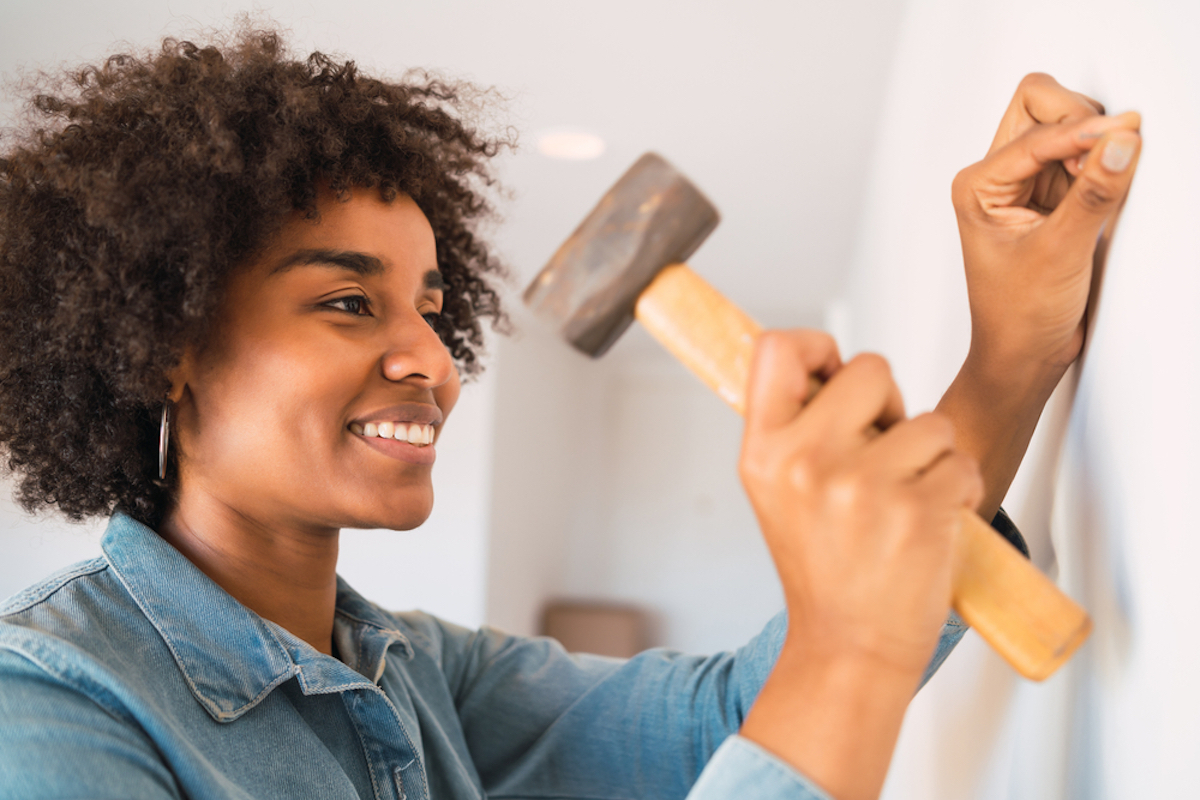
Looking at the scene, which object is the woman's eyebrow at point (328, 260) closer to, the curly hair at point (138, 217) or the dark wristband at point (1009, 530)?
the curly hair at point (138, 217)

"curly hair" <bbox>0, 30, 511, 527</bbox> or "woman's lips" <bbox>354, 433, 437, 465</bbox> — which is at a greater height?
"curly hair" <bbox>0, 30, 511, 527</bbox>

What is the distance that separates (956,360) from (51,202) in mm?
1007

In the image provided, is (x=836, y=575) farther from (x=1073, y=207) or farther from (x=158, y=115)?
(x=158, y=115)

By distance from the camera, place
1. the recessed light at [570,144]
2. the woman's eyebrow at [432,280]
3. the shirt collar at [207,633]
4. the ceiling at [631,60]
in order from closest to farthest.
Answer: the shirt collar at [207,633] < the woman's eyebrow at [432,280] < the ceiling at [631,60] < the recessed light at [570,144]

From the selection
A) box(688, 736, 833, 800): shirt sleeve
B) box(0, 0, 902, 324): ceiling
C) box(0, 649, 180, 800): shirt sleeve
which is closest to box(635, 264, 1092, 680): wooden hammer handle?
box(688, 736, 833, 800): shirt sleeve

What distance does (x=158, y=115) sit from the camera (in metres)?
0.87

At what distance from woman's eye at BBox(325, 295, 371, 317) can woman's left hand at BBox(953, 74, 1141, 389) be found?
23.2 inches

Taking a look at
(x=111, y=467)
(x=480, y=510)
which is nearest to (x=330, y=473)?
(x=111, y=467)

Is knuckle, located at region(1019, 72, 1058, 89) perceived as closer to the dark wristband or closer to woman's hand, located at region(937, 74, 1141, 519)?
woman's hand, located at region(937, 74, 1141, 519)

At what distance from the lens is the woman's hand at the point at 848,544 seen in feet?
1.24

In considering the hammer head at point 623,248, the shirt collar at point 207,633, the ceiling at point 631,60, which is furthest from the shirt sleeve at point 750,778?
the ceiling at point 631,60

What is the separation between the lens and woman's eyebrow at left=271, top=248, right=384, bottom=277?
0.87 metres

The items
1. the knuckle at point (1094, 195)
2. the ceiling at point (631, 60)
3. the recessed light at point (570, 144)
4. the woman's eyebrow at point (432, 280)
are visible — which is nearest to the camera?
the knuckle at point (1094, 195)

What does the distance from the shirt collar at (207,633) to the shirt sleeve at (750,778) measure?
0.49 metres
